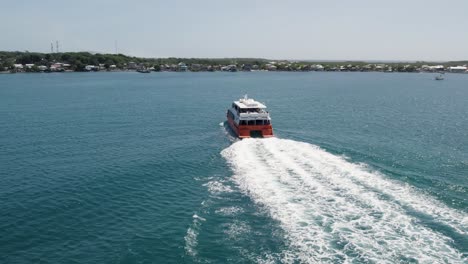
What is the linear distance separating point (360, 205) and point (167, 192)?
21022mm

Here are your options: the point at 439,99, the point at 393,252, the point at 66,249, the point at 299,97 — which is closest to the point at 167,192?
the point at 66,249

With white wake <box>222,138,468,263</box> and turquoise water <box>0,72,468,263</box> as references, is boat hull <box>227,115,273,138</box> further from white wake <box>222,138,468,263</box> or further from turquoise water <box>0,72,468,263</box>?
white wake <box>222,138,468,263</box>

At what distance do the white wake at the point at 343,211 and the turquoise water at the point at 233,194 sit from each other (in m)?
0.14

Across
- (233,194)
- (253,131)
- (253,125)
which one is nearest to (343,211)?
(233,194)

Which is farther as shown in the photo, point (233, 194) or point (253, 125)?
point (253, 125)

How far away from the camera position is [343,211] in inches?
1475

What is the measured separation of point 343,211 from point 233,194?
39.3 feet

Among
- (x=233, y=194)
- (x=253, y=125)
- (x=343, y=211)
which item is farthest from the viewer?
(x=253, y=125)

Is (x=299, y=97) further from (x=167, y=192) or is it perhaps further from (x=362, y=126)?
(x=167, y=192)

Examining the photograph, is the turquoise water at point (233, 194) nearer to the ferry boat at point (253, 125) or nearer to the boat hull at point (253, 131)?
the boat hull at point (253, 131)

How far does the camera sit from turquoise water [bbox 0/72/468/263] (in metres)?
32.1

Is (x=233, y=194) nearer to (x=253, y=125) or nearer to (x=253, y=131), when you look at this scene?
(x=253, y=131)

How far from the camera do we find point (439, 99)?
137 meters

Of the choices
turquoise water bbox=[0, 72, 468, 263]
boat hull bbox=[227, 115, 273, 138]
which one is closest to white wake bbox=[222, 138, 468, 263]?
turquoise water bbox=[0, 72, 468, 263]
